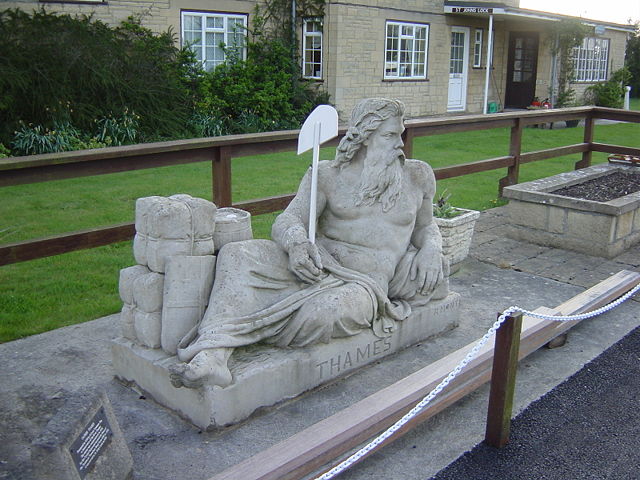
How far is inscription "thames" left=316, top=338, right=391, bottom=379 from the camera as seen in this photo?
3.81m

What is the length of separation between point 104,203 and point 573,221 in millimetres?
5331

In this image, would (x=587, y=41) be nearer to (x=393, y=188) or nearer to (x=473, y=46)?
(x=473, y=46)

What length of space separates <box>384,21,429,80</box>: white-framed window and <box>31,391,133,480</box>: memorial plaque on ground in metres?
15.4

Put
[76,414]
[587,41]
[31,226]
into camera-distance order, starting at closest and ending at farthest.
Result: 1. [76,414]
2. [31,226]
3. [587,41]

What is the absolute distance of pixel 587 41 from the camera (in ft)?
74.3

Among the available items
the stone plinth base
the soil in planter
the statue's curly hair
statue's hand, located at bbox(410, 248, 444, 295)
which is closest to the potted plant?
A: statue's hand, located at bbox(410, 248, 444, 295)

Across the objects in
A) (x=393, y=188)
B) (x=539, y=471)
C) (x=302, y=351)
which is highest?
(x=393, y=188)

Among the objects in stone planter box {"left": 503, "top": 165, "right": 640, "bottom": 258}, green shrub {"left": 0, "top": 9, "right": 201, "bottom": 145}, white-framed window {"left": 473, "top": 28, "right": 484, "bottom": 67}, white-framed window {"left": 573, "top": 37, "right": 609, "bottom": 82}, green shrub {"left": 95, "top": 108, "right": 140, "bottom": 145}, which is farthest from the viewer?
white-framed window {"left": 573, "top": 37, "right": 609, "bottom": 82}

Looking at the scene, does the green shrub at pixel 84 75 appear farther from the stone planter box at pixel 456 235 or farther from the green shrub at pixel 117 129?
the stone planter box at pixel 456 235

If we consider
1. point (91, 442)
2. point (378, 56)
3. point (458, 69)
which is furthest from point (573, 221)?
point (458, 69)

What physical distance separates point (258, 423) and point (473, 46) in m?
18.3

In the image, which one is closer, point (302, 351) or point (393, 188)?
point (302, 351)

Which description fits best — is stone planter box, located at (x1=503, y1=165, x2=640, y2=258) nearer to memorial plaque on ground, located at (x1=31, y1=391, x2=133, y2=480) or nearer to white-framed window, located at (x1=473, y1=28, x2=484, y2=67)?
memorial plaque on ground, located at (x1=31, y1=391, x2=133, y2=480)

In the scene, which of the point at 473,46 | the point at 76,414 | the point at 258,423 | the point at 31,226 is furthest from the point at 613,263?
the point at 473,46
